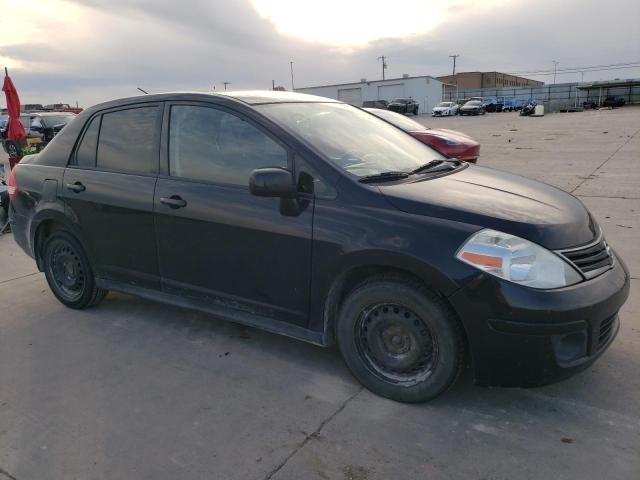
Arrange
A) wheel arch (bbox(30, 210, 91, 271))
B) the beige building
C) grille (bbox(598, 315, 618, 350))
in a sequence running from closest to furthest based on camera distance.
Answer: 1. grille (bbox(598, 315, 618, 350))
2. wheel arch (bbox(30, 210, 91, 271))
3. the beige building

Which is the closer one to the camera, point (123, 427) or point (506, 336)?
point (506, 336)

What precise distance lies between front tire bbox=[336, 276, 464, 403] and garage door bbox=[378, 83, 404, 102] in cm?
6421

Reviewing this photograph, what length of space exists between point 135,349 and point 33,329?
1006 millimetres

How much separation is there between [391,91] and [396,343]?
2562 inches

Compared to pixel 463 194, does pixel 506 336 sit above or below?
below

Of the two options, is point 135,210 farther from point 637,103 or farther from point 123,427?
point 637,103

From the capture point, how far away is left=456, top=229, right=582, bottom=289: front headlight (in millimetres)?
2496

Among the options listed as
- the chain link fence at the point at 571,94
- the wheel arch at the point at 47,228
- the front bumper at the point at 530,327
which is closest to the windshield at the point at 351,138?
the front bumper at the point at 530,327

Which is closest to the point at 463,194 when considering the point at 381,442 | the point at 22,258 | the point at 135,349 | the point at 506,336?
the point at 506,336

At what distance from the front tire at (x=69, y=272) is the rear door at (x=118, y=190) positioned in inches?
7.6

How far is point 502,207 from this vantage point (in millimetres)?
2779

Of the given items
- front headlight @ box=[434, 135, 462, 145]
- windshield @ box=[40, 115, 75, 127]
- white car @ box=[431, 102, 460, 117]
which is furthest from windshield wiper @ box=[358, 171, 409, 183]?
white car @ box=[431, 102, 460, 117]

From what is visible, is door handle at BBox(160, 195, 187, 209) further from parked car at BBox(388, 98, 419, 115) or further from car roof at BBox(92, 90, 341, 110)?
parked car at BBox(388, 98, 419, 115)

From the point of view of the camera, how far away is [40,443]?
8.78ft
